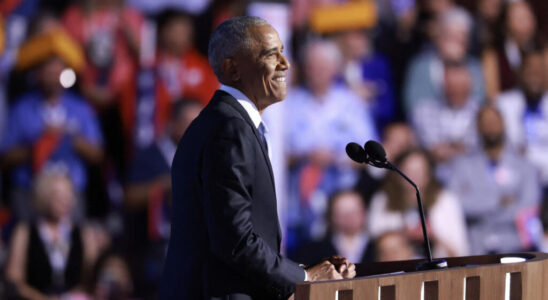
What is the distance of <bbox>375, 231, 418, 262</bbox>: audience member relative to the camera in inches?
237

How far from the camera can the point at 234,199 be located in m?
2.07

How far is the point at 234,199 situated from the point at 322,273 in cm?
36

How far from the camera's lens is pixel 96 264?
5.21m

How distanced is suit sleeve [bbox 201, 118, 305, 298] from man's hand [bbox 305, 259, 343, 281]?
0.07 metres

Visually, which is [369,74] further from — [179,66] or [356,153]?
[356,153]

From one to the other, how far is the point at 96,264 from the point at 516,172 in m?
3.56

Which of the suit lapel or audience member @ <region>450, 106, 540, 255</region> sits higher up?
the suit lapel

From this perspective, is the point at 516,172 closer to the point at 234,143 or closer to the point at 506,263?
the point at 506,263

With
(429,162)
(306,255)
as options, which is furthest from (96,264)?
(429,162)

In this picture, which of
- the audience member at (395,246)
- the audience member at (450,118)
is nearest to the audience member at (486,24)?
the audience member at (450,118)

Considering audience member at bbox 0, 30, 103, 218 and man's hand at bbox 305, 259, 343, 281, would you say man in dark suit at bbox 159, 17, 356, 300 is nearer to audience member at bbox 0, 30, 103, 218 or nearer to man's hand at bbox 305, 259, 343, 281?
man's hand at bbox 305, 259, 343, 281

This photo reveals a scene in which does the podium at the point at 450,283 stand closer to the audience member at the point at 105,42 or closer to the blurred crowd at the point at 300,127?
the blurred crowd at the point at 300,127

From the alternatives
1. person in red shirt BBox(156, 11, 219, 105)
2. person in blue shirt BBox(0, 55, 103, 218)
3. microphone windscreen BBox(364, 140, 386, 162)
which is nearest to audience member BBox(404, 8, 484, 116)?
person in red shirt BBox(156, 11, 219, 105)

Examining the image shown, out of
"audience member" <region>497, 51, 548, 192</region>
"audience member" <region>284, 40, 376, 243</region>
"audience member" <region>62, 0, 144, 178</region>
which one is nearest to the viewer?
"audience member" <region>62, 0, 144, 178</region>
